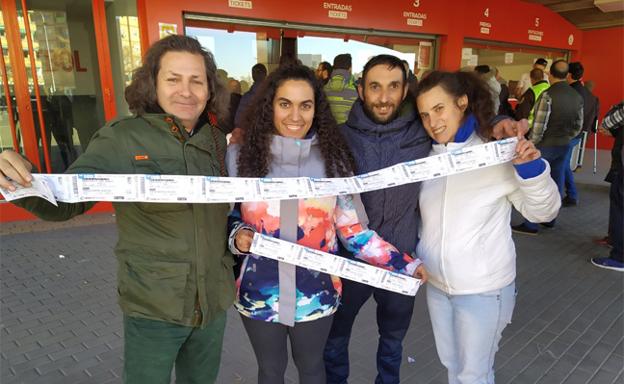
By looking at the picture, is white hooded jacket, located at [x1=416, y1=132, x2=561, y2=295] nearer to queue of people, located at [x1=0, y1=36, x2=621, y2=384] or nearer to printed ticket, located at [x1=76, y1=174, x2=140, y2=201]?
queue of people, located at [x1=0, y1=36, x2=621, y2=384]

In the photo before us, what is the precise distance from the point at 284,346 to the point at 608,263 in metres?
4.45

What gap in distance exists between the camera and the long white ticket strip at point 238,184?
1.44 m

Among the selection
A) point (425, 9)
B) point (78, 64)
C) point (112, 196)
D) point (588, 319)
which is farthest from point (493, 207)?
point (425, 9)

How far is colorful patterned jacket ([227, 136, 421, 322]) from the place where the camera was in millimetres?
1787

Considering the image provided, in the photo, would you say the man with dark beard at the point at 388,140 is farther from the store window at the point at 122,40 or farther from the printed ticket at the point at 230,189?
the store window at the point at 122,40

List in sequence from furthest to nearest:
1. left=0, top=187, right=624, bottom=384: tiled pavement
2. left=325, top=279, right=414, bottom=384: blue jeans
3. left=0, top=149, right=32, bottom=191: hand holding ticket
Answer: left=0, top=187, right=624, bottom=384: tiled pavement < left=325, top=279, right=414, bottom=384: blue jeans < left=0, top=149, right=32, bottom=191: hand holding ticket

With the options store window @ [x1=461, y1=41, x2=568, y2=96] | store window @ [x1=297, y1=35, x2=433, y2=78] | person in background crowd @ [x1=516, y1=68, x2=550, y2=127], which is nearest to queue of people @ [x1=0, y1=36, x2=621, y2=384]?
person in background crowd @ [x1=516, y1=68, x2=550, y2=127]

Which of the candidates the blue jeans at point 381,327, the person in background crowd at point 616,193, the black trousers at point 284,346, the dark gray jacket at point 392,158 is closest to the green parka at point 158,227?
the black trousers at point 284,346

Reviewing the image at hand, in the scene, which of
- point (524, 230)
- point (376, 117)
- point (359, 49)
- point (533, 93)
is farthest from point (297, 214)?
point (359, 49)

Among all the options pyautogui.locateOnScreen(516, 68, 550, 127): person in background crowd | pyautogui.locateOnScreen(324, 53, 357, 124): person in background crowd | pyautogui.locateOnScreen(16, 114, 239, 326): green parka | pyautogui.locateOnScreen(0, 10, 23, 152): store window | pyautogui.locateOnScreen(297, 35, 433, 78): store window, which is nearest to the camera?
pyautogui.locateOnScreen(16, 114, 239, 326): green parka

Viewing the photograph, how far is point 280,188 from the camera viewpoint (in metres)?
1.72

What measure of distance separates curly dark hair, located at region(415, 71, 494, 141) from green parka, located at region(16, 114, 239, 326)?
1.06 meters

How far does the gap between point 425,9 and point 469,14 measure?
5.06 ft

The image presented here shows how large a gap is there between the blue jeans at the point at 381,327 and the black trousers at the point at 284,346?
423mm
